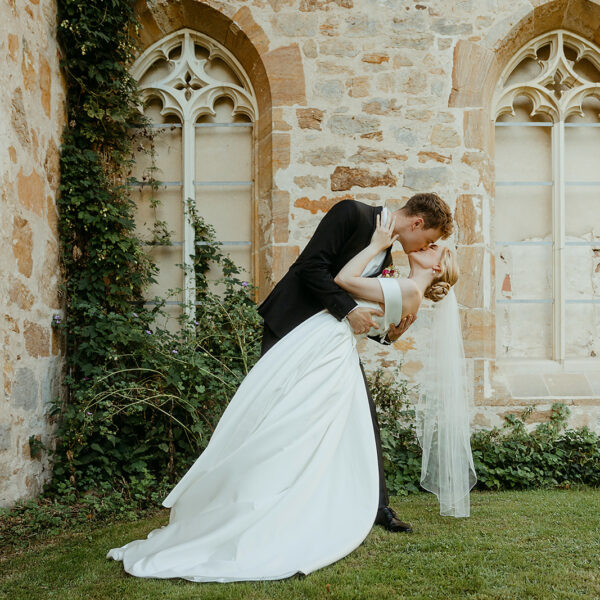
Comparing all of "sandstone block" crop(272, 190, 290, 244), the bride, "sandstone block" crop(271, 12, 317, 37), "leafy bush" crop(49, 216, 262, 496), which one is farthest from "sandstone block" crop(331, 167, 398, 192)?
the bride

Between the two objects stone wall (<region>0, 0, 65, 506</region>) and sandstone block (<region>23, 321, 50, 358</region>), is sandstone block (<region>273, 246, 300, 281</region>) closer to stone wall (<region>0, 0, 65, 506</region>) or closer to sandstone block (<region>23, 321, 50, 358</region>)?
stone wall (<region>0, 0, 65, 506</region>)

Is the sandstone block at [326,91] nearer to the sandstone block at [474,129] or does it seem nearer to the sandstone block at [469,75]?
the sandstone block at [469,75]

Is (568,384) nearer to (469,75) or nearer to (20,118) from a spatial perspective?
(469,75)

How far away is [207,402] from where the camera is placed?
4.82 metres

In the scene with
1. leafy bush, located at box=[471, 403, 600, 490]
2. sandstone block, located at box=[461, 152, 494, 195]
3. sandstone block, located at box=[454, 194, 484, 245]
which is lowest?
leafy bush, located at box=[471, 403, 600, 490]

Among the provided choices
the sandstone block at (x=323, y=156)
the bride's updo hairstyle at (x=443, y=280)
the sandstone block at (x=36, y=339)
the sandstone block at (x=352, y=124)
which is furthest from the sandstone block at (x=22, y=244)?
the bride's updo hairstyle at (x=443, y=280)

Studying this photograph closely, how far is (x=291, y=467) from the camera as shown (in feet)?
9.06

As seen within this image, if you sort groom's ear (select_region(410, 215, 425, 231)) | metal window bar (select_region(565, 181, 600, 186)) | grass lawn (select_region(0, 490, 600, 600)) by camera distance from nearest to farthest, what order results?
1. grass lawn (select_region(0, 490, 600, 600))
2. groom's ear (select_region(410, 215, 425, 231))
3. metal window bar (select_region(565, 181, 600, 186))

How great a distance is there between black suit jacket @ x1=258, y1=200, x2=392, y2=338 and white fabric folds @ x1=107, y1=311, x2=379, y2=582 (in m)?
0.13

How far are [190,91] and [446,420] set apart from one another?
4.01m

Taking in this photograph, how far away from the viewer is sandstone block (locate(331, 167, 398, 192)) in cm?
543

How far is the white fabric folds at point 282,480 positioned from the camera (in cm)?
259

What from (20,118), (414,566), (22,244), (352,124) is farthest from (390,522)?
(20,118)

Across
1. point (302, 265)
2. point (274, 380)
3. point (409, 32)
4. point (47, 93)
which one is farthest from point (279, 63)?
point (274, 380)
